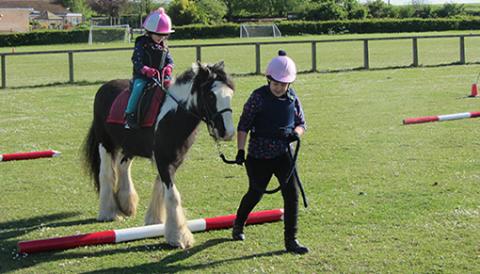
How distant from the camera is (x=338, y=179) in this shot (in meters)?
9.24

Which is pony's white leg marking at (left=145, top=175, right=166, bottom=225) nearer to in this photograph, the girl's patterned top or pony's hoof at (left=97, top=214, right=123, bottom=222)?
pony's hoof at (left=97, top=214, right=123, bottom=222)

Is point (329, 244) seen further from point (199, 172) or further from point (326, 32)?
point (326, 32)

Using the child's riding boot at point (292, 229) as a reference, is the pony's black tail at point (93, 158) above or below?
above

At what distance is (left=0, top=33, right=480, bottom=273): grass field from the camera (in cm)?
609

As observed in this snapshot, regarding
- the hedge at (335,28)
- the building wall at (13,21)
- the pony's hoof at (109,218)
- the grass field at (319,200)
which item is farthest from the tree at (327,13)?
the pony's hoof at (109,218)

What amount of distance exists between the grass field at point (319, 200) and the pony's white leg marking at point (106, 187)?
19 cm

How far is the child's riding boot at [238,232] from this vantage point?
6656 mm

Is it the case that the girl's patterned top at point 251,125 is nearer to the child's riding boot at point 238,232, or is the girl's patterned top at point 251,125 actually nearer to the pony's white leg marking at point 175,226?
the child's riding boot at point 238,232

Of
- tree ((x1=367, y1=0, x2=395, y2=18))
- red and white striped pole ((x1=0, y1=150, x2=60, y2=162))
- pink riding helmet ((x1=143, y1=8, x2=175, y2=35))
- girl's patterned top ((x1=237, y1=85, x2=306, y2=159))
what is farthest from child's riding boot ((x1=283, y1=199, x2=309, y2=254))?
tree ((x1=367, y1=0, x2=395, y2=18))

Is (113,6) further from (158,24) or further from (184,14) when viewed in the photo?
(158,24)

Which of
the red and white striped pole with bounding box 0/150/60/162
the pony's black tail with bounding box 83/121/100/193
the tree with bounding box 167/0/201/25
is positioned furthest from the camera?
the tree with bounding box 167/0/201/25

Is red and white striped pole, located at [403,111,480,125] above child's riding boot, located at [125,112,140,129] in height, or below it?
below

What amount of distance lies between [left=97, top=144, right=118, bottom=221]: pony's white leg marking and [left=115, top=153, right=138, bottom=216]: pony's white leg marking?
8cm

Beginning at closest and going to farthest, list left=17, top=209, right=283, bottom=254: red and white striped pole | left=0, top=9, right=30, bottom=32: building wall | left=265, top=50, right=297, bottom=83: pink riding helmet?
left=265, top=50, right=297, bottom=83: pink riding helmet
left=17, top=209, right=283, bottom=254: red and white striped pole
left=0, top=9, right=30, bottom=32: building wall
